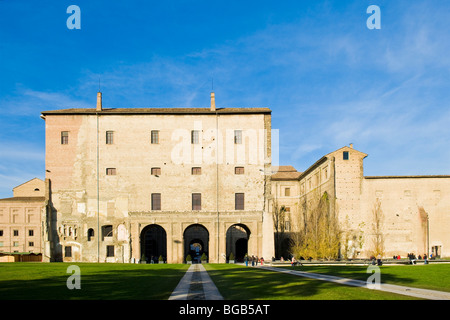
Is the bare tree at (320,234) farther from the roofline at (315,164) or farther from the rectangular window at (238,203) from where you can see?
the rectangular window at (238,203)

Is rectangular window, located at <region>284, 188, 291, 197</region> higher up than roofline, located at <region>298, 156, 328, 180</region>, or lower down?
lower down

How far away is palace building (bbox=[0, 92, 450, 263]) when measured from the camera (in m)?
43.3

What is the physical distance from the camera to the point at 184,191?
43.9m

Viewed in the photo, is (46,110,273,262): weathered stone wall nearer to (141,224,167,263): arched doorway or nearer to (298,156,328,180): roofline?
(298,156,328,180): roofline

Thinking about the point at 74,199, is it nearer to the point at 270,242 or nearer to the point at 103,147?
the point at 103,147

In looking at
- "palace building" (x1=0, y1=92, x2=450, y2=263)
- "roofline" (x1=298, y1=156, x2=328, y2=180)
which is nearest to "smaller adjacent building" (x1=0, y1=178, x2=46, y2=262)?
"palace building" (x1=0, y1=92, x2=450, y2=263)

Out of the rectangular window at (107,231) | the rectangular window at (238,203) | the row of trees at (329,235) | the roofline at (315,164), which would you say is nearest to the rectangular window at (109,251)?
the rectangular window at (107,231)

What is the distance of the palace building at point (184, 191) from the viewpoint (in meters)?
43.3

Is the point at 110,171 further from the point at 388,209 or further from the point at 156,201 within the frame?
the point at 388,209

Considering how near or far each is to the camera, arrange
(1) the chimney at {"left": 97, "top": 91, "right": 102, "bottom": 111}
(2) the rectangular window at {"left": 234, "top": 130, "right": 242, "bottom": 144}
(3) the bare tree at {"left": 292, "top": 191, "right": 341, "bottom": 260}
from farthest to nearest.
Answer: (1) the chimney at {"left": 97, "top": 91, "right": 102, "bottom": 111} → (2) the rectangular window at {"left": 234, "top": 130, "right": 242, "bottom": 144} → (3) the bare tree at {"left": 292, "top": 191, "right": 341, "bottom": 260}

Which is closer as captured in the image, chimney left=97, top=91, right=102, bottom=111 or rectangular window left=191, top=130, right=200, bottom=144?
rectangular window left=191, top=130, right=200, bottom=144

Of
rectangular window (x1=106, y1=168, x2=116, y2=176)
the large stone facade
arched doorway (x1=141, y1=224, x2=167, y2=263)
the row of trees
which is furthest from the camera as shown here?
arched doorway (x1=141, y1=224, x2=167, y2=263)

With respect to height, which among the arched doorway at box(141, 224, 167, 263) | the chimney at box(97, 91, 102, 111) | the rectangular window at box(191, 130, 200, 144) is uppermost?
the chimney at box(97, 91, 102, 111)

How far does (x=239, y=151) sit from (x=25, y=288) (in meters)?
32.1
